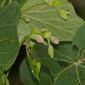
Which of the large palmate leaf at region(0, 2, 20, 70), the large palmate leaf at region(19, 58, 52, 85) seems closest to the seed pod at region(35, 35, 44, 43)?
the large palmate leaf at region(0, 2, 20, 70)

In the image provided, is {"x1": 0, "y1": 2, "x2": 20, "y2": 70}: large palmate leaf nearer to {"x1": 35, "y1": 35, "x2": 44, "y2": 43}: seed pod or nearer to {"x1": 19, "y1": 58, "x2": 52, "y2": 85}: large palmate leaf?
{"x1": 35, "y1": 35, "x2": 44, "y2": 43}: seed pod

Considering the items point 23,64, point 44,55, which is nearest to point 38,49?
point 44,55

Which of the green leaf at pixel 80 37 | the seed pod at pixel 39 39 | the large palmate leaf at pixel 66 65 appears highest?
the seed pod at pixel 39 39

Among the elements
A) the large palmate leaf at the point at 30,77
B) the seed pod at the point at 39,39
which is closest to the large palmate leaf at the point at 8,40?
the seed pod at the point at 39,39

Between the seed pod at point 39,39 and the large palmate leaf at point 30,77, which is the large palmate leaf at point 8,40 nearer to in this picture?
the seed pod at point 39,39

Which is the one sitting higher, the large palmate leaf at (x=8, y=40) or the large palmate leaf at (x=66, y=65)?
Result: the large palmate leaf at (x=8, y=40)

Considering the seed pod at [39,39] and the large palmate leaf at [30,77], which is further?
the large palmate leaf at [30,77]

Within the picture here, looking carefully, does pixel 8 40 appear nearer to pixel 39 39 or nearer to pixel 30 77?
pixel 39 39
